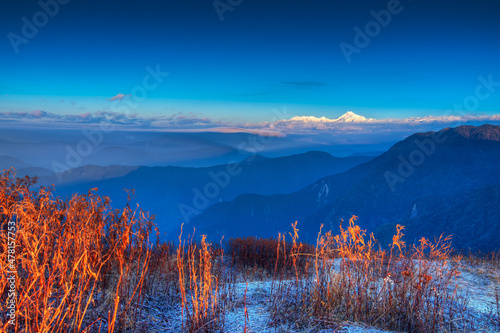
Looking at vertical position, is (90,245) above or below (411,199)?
above

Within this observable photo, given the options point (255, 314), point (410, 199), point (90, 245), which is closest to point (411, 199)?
point (410, 199)

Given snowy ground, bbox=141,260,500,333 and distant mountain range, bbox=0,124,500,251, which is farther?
distant mountain range, bbox=0,124,500,251

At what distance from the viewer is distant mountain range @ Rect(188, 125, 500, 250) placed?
228 ft

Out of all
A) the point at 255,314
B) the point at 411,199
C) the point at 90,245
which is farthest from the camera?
the point at 411,199

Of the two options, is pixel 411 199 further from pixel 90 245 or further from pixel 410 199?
pixel 90 245

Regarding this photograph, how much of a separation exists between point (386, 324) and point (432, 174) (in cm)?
14206

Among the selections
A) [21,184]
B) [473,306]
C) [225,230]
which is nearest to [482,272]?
[473,306]

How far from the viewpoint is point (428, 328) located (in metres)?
3.63

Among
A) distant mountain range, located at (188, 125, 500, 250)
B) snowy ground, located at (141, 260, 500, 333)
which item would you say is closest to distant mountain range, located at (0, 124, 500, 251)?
distant mountain range, located at (188, 125, 500, 250)

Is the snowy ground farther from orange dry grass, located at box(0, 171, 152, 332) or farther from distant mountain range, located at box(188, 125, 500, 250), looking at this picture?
distant mountain range, located at box(188, 125, 500, 250)

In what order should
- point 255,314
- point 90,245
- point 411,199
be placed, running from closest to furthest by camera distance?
point 255,314 → point 90,245 → point 411,199

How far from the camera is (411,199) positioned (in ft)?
360

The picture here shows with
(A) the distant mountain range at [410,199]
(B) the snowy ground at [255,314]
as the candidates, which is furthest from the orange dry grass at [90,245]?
(A) the distant mountain range at [410,199]

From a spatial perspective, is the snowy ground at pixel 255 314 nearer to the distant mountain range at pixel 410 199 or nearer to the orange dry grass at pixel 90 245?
the orange dry grass at pixel 90 245
